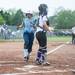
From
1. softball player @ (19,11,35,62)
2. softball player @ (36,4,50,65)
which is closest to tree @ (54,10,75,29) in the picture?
softball player @ (19,11,35,62)

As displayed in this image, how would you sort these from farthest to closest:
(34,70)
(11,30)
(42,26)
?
(11,30)
(42,26)
(34,70)

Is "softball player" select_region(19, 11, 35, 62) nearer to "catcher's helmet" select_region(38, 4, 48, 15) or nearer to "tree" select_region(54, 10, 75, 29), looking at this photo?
"catcher's helmet" select_region(38, 4, 48, 15)

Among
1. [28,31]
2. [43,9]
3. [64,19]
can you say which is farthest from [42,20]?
[64,19]

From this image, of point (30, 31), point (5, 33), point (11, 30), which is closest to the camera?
point (30, 31)

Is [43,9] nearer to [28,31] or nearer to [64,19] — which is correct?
[28,31]

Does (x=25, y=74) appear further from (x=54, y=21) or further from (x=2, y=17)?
(x=54, y=21)

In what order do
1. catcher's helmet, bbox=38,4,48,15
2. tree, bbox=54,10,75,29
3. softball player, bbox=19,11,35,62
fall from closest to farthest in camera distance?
catcher's helmet, bbox=38,4,48,15, softball player, bbox=19,11,35,62, tree, bbox=54,10,75,29

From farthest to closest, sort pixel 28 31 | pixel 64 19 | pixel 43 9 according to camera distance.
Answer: pixel 64 19 → pixel 28 31 → pixel 43 9

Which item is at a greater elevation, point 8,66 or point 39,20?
point 39,20

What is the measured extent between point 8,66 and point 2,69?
84cm

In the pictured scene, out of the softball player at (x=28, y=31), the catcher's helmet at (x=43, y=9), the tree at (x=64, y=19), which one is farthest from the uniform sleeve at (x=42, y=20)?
the tree at (x=64, y=19)

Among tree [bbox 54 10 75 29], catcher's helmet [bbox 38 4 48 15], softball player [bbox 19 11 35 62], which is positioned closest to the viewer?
catcher's helmet [bbox 38 4 48 15]

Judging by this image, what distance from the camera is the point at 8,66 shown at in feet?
41.6

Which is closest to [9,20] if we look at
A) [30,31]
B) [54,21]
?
[54,21]
